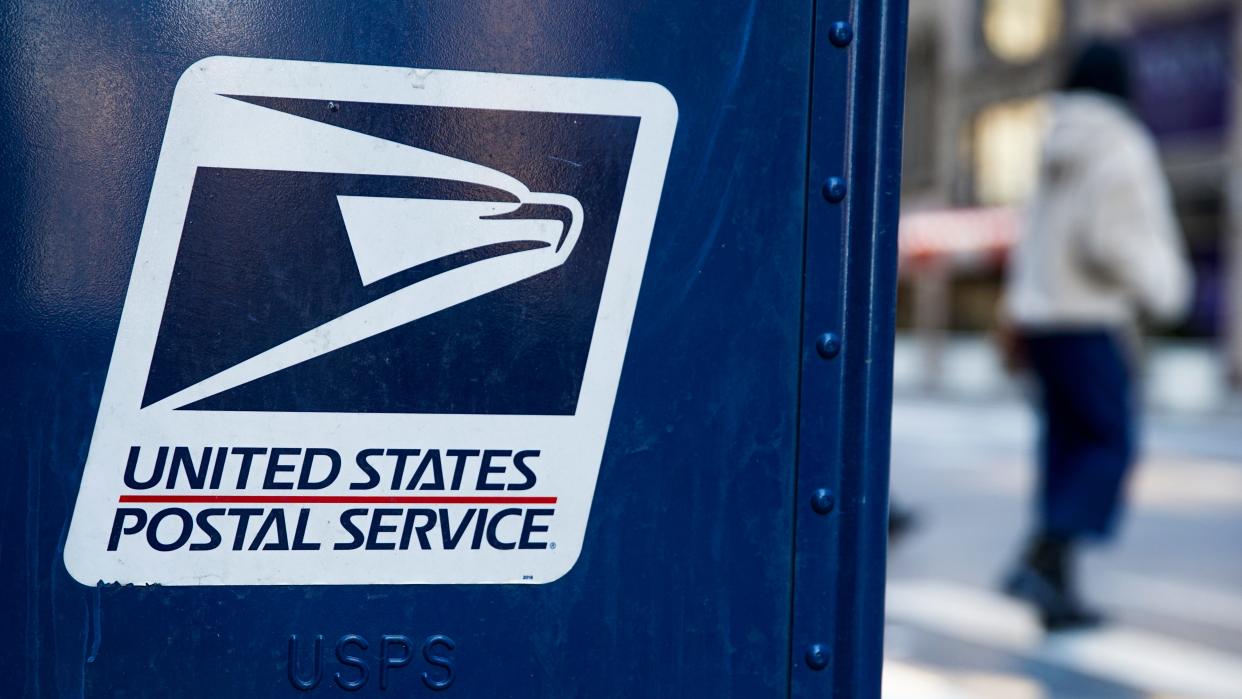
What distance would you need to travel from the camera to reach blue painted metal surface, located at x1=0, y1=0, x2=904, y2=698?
4.81ft

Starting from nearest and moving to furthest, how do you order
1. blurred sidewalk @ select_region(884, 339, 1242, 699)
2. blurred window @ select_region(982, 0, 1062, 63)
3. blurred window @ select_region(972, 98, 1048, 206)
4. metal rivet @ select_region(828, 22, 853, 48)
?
metal rivet @ select_region(828, 22, 853, 48)
blurred sidewalk @ select_region(884, 339, 1242, 699)
blurred window @ select_region(982, 0, 1062, 63)
blurred window @ select_region(972, 98, 1048, 206)

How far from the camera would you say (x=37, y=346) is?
4.81 ft

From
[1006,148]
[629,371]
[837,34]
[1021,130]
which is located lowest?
[629,371]

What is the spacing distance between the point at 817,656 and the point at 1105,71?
3603mm

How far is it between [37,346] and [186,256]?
7.2 inches

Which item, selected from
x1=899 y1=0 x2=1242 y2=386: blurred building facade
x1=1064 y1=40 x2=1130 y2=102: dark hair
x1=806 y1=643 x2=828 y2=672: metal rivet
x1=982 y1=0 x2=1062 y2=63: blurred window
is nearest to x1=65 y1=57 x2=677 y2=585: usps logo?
x1=806 y1=643 x2=828 y2=672: metal rivet

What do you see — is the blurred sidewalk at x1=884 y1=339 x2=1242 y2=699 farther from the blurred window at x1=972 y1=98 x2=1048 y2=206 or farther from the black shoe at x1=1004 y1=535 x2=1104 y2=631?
the blurred window at x1=972 y1=98 x2=1048 y2=206

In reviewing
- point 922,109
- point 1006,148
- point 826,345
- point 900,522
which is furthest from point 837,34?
point 922,109

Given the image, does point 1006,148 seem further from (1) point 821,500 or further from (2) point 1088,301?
(1) point 821,500

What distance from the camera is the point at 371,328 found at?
1519mm

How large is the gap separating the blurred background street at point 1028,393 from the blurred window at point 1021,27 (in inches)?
1.7

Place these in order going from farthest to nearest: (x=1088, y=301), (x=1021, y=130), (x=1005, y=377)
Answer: (x=1021, y=130), (x=1005, y=377), (x=1088, y=301)

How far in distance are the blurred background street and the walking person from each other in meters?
0.34

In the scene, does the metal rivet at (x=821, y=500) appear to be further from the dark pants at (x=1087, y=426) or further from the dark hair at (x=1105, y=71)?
the dark hair at (x=1105, y=71)
